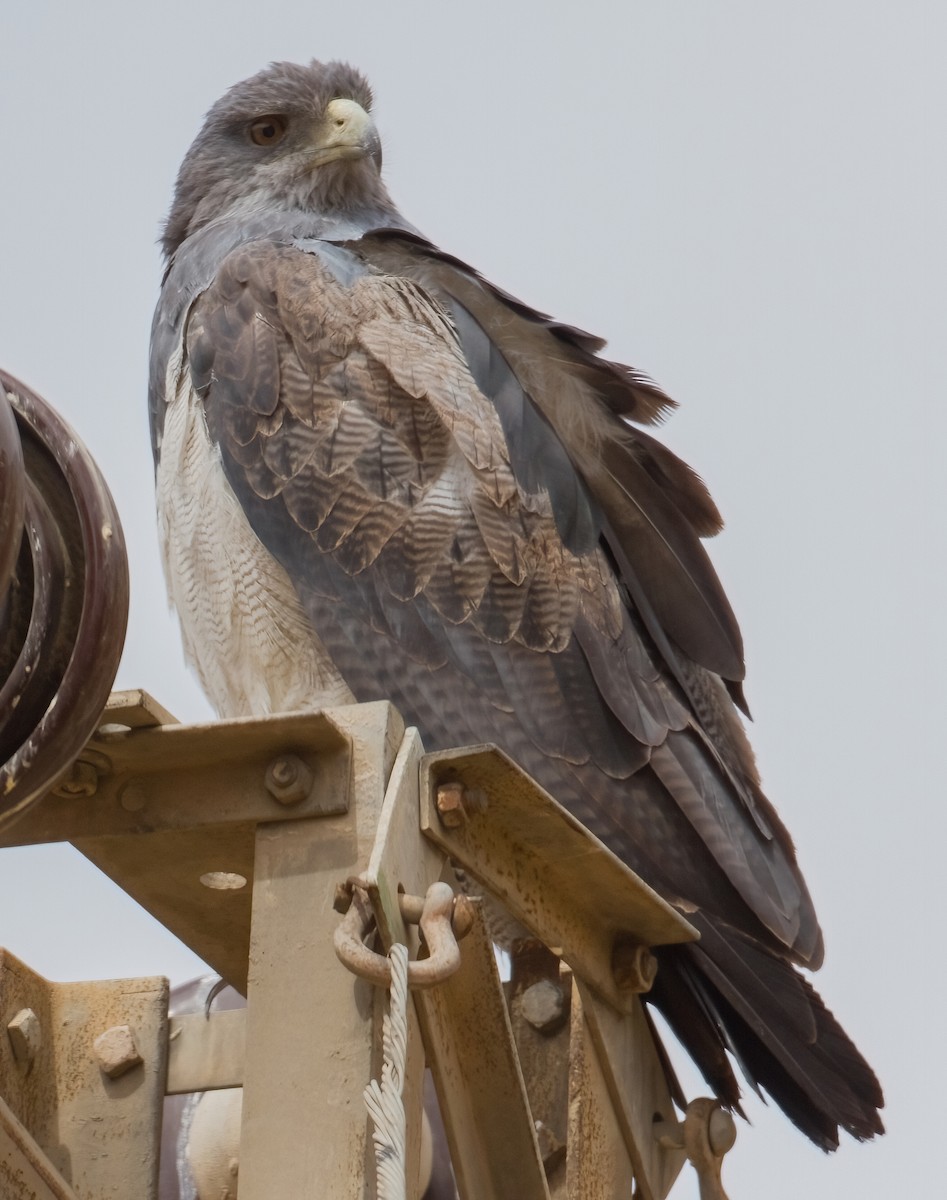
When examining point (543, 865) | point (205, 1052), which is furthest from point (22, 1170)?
point (543, 865)

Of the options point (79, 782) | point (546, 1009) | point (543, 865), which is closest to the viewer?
point (79, 782)

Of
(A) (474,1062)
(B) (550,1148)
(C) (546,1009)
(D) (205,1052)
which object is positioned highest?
(A) (474,1062)

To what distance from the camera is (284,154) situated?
707 centimetres

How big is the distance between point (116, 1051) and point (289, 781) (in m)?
0.88

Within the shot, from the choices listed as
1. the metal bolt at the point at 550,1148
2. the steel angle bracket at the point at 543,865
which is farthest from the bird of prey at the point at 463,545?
the steel angle bracket at the point at 543,865

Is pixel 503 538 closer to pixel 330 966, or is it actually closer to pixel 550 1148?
pixel 550 1148

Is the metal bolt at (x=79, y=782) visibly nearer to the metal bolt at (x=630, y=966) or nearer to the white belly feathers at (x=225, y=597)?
the metal bolt at (x=630, y=966)

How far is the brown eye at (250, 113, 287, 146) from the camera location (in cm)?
718

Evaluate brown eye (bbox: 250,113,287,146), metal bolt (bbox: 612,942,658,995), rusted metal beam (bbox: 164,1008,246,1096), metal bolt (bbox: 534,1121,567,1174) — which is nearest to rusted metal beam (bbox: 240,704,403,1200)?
rusted metal beam (bbox: 164,1008,246,1096)

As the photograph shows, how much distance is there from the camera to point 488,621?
16.9ft

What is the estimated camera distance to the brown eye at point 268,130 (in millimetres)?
7180

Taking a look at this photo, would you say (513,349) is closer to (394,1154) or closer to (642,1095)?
(642,1095)

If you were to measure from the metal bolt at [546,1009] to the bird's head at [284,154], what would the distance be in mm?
3673

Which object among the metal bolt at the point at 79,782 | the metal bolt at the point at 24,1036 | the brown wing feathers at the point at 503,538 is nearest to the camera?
the metal bolt at the point at 79,782
